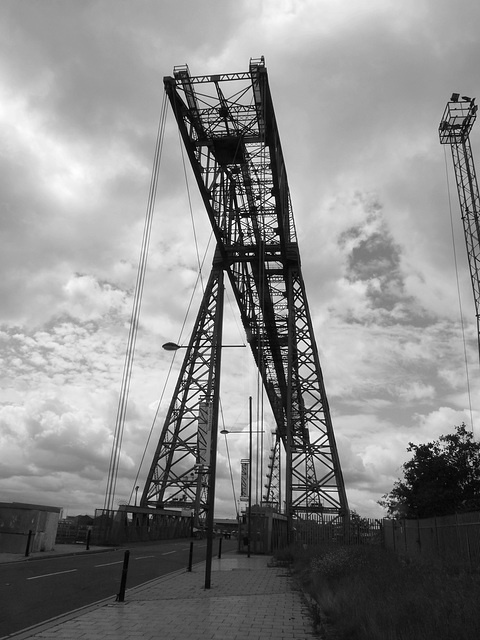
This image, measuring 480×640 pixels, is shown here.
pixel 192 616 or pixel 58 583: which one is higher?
pixel 58 583

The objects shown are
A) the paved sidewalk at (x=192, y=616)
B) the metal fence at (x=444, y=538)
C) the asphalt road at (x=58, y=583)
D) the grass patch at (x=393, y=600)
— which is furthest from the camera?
the metal fence at (x=444, y=538)

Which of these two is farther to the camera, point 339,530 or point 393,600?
point 339,530

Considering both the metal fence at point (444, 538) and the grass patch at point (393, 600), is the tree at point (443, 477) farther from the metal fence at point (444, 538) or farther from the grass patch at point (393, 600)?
the grass patch at point (393, 600)

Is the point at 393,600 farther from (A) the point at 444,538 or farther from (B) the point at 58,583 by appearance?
(A) the point at 444,538

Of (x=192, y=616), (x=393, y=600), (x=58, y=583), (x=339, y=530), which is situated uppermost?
(x=339, y=530)

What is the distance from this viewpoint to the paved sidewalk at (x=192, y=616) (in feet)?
25.9

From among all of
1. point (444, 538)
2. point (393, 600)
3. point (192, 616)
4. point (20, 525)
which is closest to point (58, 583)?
point (192, 616)

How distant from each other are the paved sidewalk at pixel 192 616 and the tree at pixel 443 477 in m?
19.7

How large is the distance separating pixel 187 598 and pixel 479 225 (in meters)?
39.2

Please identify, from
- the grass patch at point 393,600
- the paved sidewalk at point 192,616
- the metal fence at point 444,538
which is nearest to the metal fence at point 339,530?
the metal fence at point 444,538

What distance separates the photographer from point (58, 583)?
43.4 feet

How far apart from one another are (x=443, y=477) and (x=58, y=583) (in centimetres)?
2502

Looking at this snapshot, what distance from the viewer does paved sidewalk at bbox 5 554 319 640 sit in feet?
25.9

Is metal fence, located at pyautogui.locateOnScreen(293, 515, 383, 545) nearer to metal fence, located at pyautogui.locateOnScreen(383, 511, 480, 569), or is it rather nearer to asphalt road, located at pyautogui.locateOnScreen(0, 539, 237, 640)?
metal fence, located at pyautogui.locateOnScreen(383, 511, 480, 569)
